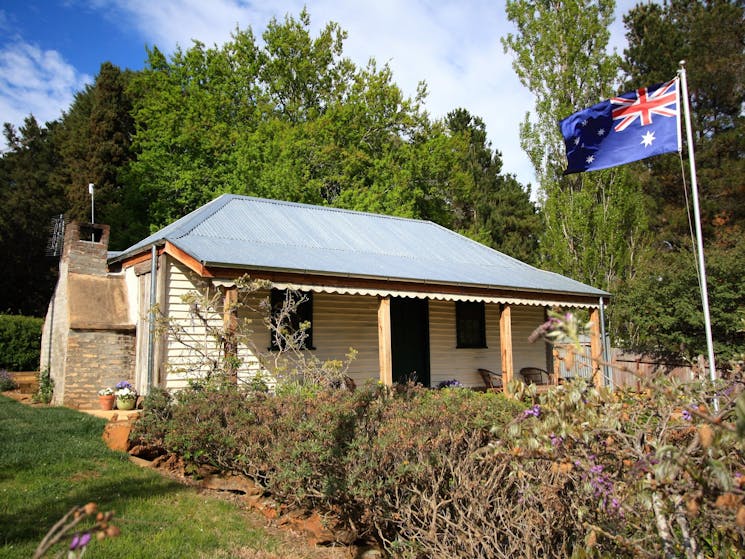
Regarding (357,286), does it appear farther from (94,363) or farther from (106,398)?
(94,363)

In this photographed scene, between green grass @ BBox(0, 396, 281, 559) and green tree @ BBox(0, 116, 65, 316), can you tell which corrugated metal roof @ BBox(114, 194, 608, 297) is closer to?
green grass @ BBox(0, 396, 281, 559)

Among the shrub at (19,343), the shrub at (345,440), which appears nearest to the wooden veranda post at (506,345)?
the shrub at (345,440)

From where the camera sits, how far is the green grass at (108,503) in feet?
15.3

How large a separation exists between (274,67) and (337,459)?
30.2 m

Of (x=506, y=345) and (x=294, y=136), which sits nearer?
(x=506, y=345)

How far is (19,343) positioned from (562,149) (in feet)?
68.7

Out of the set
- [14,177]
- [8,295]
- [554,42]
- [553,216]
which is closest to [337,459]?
[553,216]

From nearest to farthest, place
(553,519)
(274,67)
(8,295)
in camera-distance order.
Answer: (553,519) → (8,295) → (274,67)

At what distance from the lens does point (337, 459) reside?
16.1 ft

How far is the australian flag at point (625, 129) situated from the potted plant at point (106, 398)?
9.25m

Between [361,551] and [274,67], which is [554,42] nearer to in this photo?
[274,67]

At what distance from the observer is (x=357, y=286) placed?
36.7 feet

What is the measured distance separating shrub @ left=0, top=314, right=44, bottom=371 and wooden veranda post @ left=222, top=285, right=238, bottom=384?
552 inches

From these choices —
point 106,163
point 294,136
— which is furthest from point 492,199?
point 106,163
